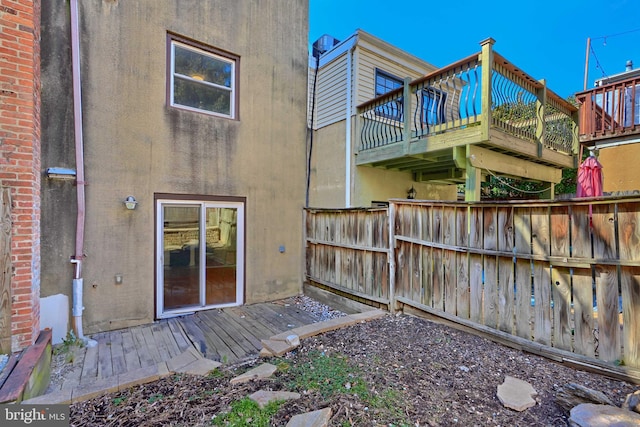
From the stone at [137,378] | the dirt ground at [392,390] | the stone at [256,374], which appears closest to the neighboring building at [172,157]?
the stone at [137,378]

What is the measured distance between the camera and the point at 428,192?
31.2 ft

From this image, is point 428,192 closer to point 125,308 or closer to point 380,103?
point 380,103

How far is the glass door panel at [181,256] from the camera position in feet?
16.6

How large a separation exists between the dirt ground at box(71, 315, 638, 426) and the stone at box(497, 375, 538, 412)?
4cm

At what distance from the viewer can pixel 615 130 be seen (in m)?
7.06

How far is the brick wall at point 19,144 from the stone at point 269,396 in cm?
267

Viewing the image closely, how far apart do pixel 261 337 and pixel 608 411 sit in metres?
3.59

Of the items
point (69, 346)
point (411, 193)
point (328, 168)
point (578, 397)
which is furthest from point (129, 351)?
point (411, 193)

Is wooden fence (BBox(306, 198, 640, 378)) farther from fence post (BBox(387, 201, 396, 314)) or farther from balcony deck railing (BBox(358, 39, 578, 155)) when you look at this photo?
balcony deck railing (BBox(358, 39, 578, 155))

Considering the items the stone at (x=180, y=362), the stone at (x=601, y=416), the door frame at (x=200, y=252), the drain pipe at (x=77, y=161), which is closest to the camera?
the stone at (x=601, y=416)

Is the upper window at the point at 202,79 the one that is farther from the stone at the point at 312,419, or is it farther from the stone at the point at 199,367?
the stone at the point at 312,419

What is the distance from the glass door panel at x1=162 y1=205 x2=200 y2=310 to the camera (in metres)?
5.05

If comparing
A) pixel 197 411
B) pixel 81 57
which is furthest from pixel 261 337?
pixel 81 57

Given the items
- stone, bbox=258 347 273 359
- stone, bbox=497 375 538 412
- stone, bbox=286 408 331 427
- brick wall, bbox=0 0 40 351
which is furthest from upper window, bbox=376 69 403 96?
stone, bbox=286 408 331 427
